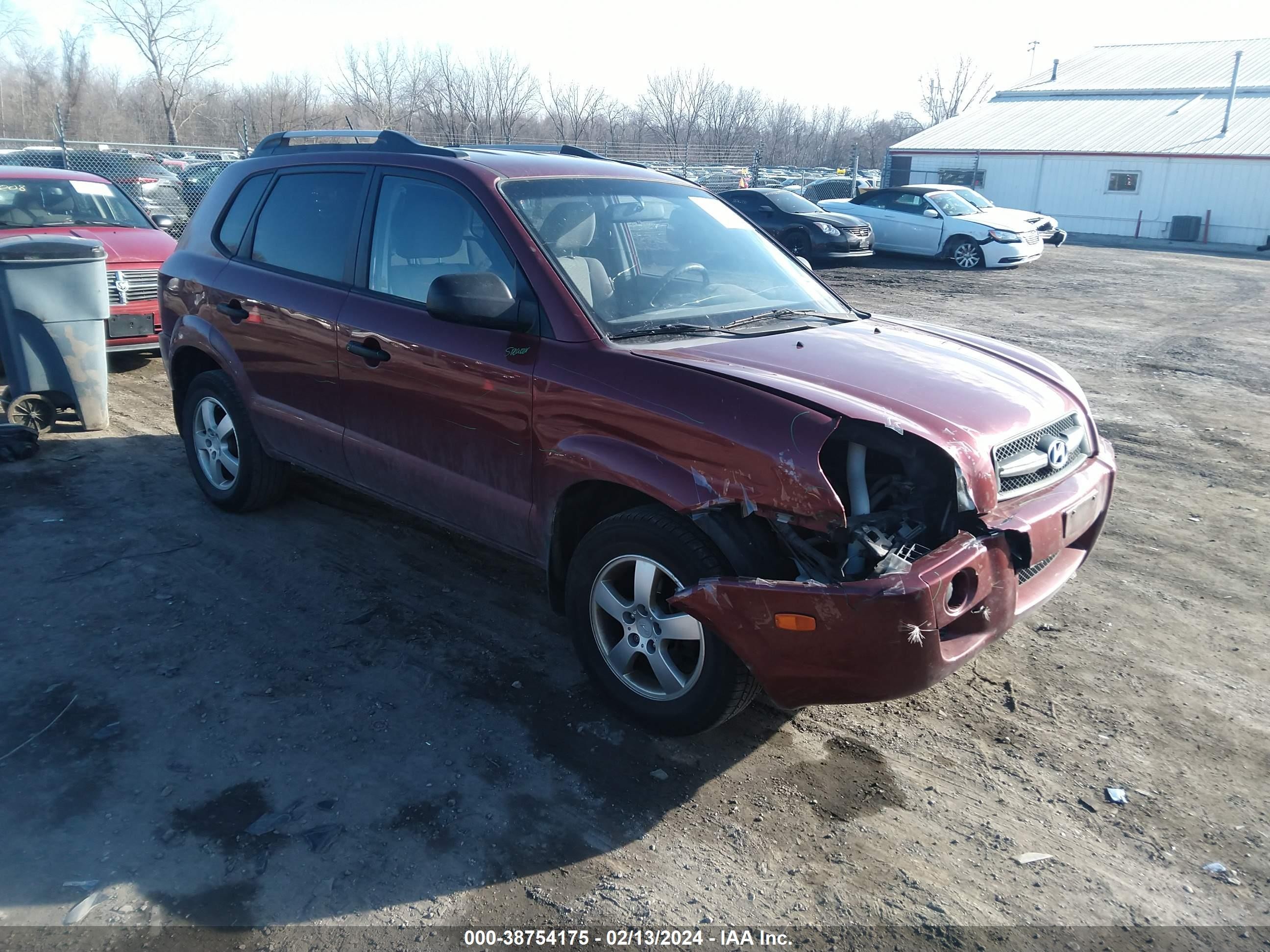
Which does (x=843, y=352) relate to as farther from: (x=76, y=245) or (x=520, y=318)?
(x=76, y=245)

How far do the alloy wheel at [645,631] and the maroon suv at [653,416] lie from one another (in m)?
0.01

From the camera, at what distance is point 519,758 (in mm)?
3283

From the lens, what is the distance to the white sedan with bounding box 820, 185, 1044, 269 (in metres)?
18.9

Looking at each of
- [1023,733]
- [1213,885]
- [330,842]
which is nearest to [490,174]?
[330,842]

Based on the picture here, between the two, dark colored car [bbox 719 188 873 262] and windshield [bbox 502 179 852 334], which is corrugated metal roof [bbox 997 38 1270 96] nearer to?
dark colored car [bbox 719 188 873 262]

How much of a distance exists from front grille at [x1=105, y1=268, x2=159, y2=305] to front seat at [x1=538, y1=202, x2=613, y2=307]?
5907 mm

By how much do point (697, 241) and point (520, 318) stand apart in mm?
1116

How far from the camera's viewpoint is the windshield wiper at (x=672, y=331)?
3537 mm

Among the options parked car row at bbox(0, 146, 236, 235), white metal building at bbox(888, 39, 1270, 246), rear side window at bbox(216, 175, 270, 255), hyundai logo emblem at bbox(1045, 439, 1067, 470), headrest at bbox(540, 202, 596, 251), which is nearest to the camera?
hyundai logo emblem at bbox(1045, 439, 1067, 470)

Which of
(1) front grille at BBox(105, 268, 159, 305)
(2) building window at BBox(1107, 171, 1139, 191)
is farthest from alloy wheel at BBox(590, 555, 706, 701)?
(2) building window at BBox(1107, 171, 1139, 191)

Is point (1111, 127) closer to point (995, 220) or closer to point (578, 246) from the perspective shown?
point (995, 220)

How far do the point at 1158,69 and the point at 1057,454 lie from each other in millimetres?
48207

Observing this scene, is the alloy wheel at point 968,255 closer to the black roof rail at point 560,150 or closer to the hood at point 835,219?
the hood at point 835,219

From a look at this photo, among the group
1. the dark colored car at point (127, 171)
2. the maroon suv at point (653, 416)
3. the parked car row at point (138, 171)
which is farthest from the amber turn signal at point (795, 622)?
the dark colored car at point (127, 171)
